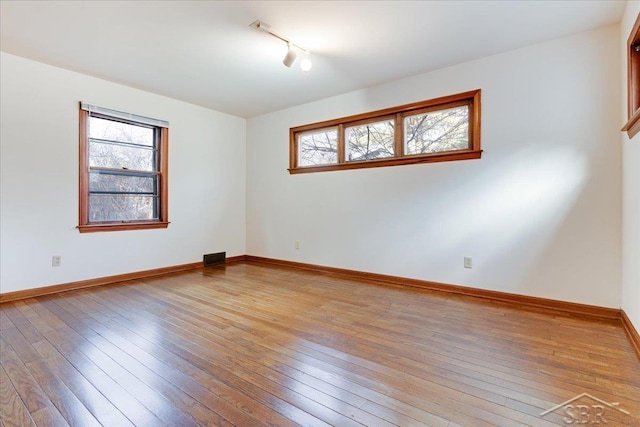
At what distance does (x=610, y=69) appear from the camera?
102 inches

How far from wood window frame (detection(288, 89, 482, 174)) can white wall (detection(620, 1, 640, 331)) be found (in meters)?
1.09

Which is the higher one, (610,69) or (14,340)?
(610,69)

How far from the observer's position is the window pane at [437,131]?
3.37 m

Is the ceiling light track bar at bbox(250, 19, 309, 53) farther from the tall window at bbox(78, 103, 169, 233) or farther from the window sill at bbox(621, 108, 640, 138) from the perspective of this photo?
the window sill at bbox(621, 108, 640, 138)

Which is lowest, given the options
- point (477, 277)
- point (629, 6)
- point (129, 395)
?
point (129, 395)

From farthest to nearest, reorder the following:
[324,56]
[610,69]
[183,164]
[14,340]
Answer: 1. [183,164]
2. [324,56]
3. [610,69]
4. [14,340]

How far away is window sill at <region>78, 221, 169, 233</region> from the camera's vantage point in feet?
11.8

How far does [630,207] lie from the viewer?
2.26 m

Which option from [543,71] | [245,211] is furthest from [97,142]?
[543,71]

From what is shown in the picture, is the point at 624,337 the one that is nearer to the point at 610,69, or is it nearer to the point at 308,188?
the point at 610,69

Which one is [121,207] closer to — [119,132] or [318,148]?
[119,132]

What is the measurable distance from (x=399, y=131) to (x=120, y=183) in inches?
146


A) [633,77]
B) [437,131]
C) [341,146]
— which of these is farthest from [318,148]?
[633,77]

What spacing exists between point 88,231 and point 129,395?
2869 mm
